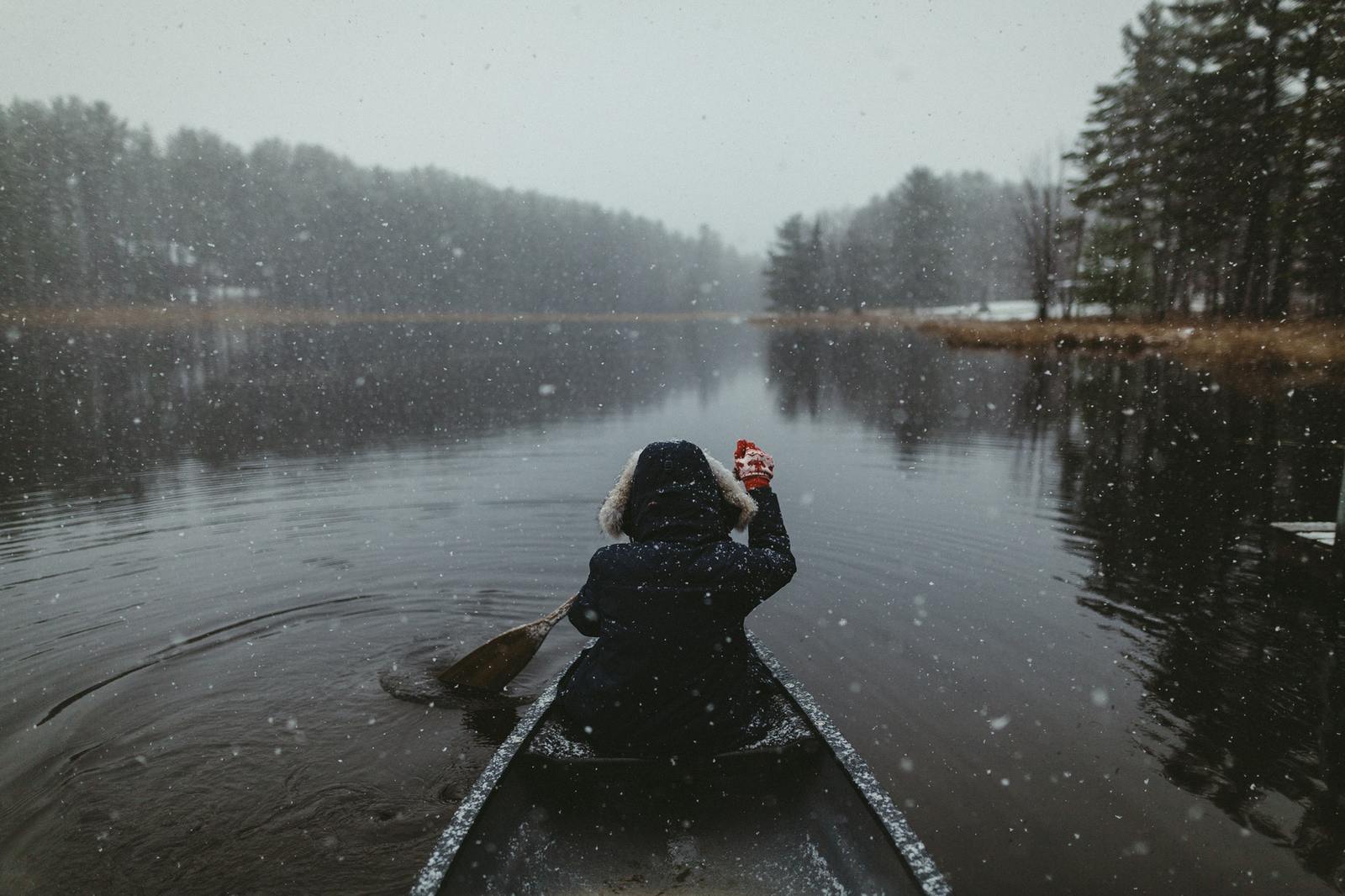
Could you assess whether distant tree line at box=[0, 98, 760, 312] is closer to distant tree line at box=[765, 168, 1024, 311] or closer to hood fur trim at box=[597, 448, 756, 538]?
distant tree line at box=[765, 168, 1024, 311]

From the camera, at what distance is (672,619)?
3217mm

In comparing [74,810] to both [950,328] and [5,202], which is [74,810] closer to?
[950,328]

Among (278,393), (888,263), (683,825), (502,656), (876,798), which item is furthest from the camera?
(888,263)

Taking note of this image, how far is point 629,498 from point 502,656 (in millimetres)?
2704

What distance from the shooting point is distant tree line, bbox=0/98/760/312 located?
6153 centimetres

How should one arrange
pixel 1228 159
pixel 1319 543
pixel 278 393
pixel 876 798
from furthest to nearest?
pixel 1228 159 < pixel 278 393 < pixel 1319 543 < pixel 876 798

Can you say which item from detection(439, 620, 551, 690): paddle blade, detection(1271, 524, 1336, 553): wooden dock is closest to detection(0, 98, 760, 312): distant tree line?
detection(439, 620, 551, 690): paddle blade

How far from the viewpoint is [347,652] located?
6.48 metres

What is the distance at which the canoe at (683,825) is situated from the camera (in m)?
2.77

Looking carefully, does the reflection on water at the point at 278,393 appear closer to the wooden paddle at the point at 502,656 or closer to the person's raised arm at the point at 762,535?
the wooden paddle at the point at 502,656

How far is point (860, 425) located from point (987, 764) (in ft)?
46.1

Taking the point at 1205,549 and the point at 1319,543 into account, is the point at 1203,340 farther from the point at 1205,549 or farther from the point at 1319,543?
the point at 1319,543

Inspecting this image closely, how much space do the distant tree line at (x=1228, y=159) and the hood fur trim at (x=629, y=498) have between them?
1189 inches

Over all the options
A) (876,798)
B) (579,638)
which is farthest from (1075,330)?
(876,798)
